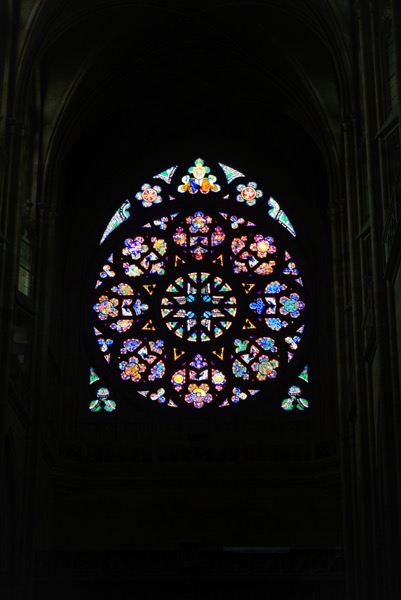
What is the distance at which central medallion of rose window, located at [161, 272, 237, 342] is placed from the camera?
26938 millimetres

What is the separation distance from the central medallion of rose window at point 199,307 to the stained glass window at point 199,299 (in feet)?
0.07

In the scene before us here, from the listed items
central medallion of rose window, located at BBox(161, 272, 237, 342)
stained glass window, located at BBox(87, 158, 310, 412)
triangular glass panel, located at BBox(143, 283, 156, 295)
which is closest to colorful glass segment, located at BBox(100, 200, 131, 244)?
stained glass window, located at BBox(87, 158, 310, 412)

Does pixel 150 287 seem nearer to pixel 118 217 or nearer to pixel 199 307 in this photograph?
pixel 199 307

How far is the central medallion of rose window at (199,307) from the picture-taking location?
88.4ft

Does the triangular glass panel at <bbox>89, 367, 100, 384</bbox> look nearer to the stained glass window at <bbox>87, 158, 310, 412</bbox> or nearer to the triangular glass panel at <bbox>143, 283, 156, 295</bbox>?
the stained glass window at <bbox>87, 158, 310, 412</bbox>

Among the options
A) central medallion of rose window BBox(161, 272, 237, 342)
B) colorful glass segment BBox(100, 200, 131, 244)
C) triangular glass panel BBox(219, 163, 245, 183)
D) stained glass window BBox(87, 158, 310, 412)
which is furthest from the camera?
triangular glass panel BBox(219, 163, 245, 183)

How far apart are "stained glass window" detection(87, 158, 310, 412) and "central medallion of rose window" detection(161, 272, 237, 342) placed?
2 centimetres

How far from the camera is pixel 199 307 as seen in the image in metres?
27.2

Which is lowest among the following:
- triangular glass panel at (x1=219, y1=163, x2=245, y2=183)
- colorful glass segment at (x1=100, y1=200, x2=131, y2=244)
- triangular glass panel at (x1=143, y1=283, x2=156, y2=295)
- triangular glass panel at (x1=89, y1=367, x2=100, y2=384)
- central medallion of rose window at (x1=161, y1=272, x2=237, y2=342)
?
triangular glass panel at (x1=89, y1=367, x2=100, y2=384)
